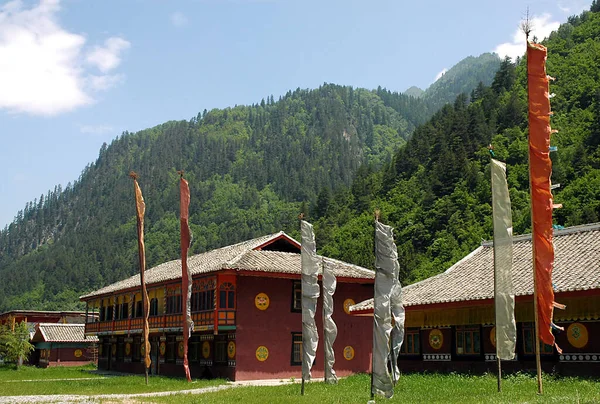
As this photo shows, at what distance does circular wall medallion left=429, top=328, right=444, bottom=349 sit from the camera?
27984 mm

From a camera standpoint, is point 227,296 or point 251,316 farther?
point 251,316

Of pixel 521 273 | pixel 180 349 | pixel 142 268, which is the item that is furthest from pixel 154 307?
pixel 521 273

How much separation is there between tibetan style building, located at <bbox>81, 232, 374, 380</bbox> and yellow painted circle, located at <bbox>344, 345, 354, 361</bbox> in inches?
0.8

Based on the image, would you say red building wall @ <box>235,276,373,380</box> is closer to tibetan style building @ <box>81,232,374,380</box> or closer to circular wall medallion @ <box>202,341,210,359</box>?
tibetan style building @ <box>81,232,374,380</box>

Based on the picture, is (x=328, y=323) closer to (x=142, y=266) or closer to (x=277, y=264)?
(x=142, y=266)

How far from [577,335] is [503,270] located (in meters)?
6.43

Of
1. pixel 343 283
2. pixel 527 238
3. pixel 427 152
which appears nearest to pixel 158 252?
pixel 427 152

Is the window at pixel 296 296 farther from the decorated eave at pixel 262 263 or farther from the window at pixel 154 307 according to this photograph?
the window at pixel 154 307

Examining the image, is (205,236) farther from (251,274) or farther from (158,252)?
(251,274)

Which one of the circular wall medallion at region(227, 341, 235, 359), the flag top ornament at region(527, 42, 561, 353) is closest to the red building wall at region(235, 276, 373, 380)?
the circular wall medallion at region(227, 341, 235, 359)

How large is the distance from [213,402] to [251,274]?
39.8 feet

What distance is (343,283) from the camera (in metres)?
36.1

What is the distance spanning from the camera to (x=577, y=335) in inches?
898

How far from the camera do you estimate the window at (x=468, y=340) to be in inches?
1036
